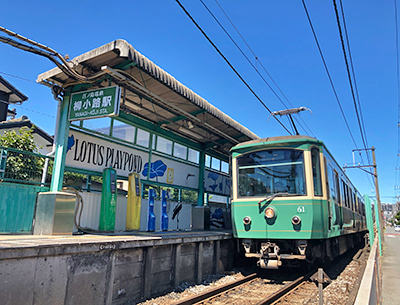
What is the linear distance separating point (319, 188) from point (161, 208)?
5108 mm

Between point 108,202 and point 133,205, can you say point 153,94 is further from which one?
point 133,205

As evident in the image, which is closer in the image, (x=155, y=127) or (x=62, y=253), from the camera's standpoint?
(x=62, y=253)

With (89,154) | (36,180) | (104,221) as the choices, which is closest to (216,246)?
(104,221)

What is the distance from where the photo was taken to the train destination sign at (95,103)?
23.5 feet

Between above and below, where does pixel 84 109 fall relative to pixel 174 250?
above

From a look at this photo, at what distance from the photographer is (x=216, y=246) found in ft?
28.8

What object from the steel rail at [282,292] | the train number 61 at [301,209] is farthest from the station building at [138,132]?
the steel rail at [282,292]

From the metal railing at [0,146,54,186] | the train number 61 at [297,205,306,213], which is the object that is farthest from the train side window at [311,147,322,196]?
the metal railing at [0,146,54,186]

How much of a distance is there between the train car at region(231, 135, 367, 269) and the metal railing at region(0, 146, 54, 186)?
488cm

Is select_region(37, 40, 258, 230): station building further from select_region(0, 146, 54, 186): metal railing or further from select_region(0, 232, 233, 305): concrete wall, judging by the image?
select_region(0, 232, 233, 305): concrete wall

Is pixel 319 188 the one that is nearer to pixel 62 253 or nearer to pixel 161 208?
pixel 161 208

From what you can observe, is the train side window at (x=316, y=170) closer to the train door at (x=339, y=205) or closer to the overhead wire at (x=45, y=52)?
the train door at (x=339, y=205)

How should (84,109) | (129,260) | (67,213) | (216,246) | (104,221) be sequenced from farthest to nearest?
1. (216,246)
2. (104,221)
3. (84,109)
4. (67,213)
5. (129,260)

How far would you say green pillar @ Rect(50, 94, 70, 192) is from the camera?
7286 mm
